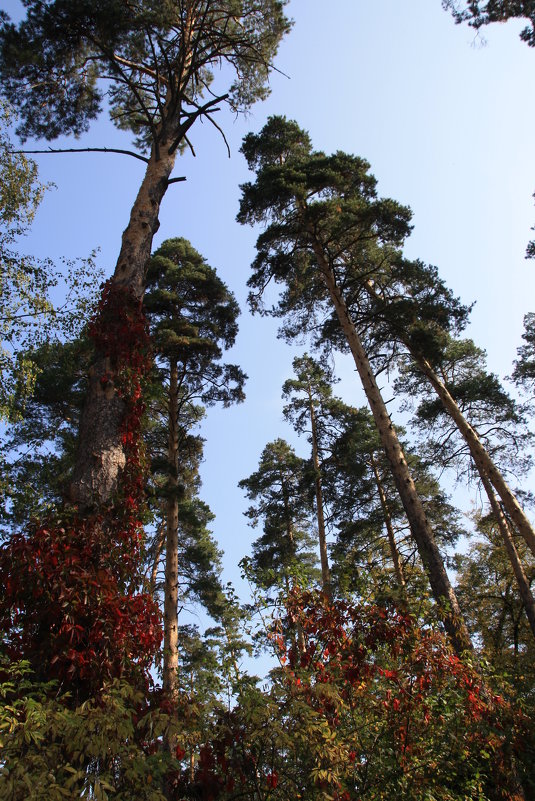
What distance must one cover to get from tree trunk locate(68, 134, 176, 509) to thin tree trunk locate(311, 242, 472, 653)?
395 cm

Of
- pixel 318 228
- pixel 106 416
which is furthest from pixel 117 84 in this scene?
pixel 106 416

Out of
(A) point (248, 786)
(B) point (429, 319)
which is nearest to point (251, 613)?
(A) point (248, 786)

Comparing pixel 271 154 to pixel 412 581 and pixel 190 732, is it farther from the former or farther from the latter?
pixel 190 732

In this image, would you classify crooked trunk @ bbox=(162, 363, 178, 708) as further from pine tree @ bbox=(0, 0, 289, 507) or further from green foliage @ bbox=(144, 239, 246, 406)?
pine tree @ bbox=(0, 0, 289, 507)

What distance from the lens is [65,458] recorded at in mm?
12766

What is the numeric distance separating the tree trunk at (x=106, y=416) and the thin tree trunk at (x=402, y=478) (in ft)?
12.9

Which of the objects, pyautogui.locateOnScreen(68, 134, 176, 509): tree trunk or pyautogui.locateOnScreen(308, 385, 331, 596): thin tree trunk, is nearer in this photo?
pyautogui.locateOnScreen(68, 134, 176, 509): tree trunk

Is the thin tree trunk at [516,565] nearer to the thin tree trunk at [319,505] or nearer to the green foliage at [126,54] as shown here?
the thin tree trunk at [319,505]

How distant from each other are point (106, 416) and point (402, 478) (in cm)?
646

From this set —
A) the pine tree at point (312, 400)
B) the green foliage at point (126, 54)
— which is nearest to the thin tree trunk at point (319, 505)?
the pine tree at point (312, 400)

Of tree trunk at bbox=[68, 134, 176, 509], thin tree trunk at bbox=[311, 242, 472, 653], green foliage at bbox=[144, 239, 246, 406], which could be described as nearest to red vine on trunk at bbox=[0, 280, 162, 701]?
tree trunk at bbox=[68, 134, 176, 509]

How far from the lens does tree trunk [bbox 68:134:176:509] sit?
4.44m

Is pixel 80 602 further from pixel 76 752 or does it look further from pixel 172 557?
pixel 172 557

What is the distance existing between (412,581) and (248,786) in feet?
8.65
